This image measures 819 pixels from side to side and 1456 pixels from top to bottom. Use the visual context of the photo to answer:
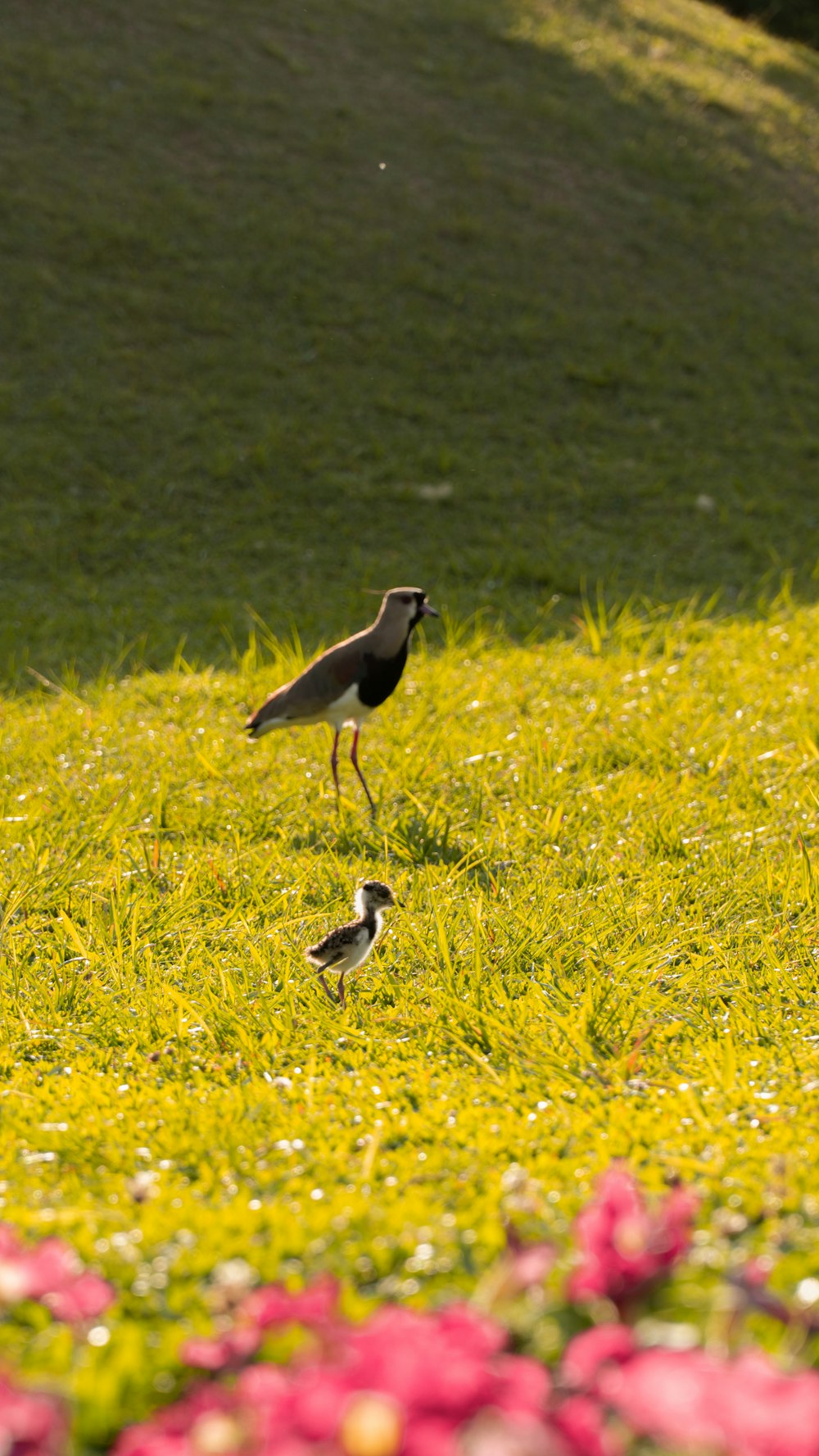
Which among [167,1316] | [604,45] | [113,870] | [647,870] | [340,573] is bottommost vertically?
[340,573]

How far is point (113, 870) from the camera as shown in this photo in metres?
4.55

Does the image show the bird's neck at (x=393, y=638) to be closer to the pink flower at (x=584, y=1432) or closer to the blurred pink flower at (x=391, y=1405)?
the blurred pink flower at (x=391, y=1405)

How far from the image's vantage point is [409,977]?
3814 millimetres

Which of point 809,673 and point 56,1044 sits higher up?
point 809,673

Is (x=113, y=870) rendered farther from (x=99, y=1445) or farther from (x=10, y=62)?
(x=10, y=62)

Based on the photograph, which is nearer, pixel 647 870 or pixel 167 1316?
pixel 167 1316

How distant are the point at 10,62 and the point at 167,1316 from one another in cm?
1386

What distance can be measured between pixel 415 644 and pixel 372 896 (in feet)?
12.8

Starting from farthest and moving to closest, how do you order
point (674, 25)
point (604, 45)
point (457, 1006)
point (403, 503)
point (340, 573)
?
point (674, 25)
point (604, 45)
point (403, 503)
point (340, 573)
point (457, 1006)

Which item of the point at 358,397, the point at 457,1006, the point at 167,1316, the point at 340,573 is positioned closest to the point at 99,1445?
the point at 167,1316

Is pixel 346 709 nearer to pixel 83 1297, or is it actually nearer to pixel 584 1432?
pixel 83 1297

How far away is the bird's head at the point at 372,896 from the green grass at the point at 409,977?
28 cm

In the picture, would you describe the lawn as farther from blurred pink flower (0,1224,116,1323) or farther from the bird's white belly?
the bird's white belly

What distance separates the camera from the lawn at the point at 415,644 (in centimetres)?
262
